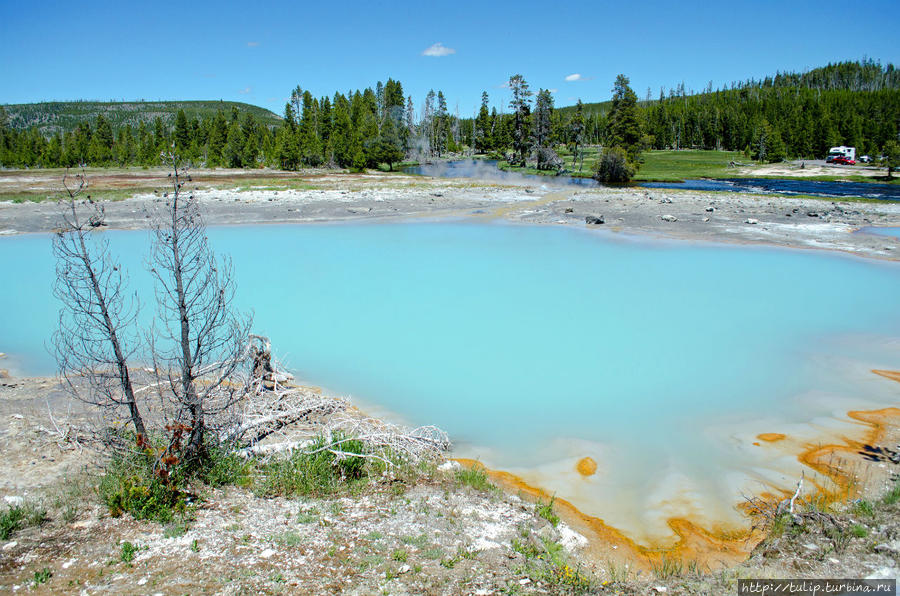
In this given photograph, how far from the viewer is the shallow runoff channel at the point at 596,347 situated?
311 inches

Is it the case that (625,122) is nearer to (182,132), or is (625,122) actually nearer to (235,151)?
(235,151)

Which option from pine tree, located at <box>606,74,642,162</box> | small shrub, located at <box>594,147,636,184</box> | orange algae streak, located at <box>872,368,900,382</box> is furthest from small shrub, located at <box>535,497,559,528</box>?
pine tree, located at <box>606,74,642,162</box>

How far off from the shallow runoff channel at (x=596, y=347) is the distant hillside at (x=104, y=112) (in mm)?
156536

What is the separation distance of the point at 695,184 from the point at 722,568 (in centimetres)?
5390

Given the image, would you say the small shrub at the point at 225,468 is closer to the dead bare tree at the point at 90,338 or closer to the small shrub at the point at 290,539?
the dead bare tree at the point at 90,338

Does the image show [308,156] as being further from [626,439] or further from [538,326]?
[626,439]

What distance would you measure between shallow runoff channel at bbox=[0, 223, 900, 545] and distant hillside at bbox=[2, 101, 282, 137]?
15654cm

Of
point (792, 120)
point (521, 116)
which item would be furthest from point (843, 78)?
point (521, 116)

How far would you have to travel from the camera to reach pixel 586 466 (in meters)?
7.80

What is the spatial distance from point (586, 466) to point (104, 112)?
20318 centimetres

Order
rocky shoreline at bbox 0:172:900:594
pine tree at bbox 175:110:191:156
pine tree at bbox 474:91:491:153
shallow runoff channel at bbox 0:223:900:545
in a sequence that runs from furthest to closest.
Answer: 1. pine tree at bbox 474:91:491:153
2. pine tree at bbox 175:110:191:156
3. shallow runoff channel at bbox 0:223:900:545
4. rocky shoreline at bbox 0:172:900:594

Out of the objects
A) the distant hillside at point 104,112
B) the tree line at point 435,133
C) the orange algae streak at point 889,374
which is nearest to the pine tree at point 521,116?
the tree line at point 435,133

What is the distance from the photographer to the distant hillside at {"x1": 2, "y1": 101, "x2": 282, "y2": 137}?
16346 cm

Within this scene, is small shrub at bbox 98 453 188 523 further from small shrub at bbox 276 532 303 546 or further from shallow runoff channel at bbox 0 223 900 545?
shallow runoff channel at bbox 0 223 900 545
